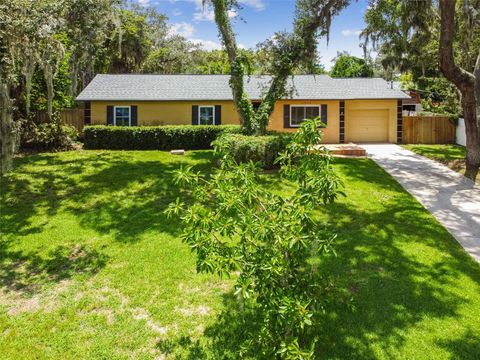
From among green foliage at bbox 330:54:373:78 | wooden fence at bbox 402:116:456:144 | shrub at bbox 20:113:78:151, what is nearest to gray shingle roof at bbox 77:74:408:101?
wooden fence at bbox 402:116:456:144

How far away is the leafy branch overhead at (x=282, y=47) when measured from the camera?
49.2 feet

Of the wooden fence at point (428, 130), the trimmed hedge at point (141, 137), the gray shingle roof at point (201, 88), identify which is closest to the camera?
the trimmed hedge at point (141, 137)

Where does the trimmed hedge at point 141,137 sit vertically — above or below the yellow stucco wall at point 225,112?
below

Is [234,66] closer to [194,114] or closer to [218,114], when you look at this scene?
[218,114]

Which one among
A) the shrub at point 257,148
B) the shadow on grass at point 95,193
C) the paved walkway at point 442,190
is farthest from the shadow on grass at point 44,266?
the paved walkway at point 442,190

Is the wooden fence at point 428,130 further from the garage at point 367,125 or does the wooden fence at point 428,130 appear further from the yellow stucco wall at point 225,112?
the garage at point 367,125

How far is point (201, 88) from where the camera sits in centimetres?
2178

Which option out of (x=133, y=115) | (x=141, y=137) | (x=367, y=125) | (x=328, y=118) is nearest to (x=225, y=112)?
(x=133, y=115)

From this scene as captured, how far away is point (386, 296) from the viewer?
6.13 meters

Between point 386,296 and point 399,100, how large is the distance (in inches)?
716

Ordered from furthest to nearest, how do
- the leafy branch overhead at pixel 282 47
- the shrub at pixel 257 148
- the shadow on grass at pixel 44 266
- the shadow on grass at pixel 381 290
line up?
the leafy branch overhead at pixel 282 47 → the shrub at pixel 257 148 → the shadow on grass at pixel 44 266 → the shadow on grass at pixel 381 290

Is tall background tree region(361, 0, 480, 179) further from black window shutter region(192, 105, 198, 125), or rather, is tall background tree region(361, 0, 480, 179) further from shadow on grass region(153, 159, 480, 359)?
black window shutter region(192, 105, 198, 125)

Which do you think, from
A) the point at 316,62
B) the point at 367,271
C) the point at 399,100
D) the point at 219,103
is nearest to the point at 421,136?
the point at 399,100

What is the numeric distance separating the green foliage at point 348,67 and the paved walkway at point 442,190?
2992cm
